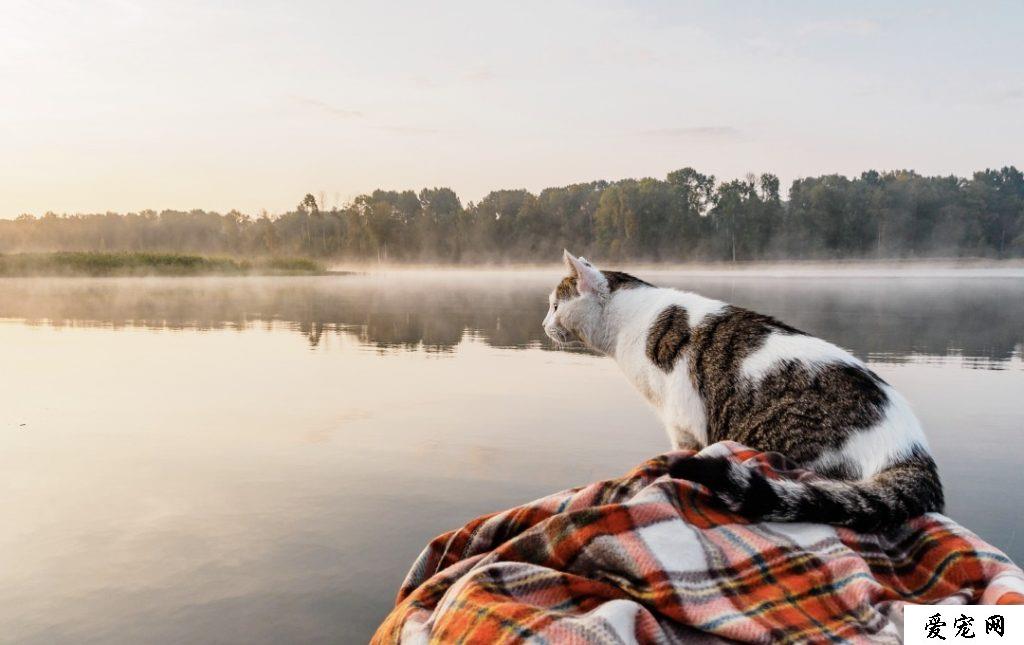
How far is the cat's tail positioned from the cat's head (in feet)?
6.62

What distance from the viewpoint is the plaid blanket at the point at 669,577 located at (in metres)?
1.23

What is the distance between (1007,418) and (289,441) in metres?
4.23

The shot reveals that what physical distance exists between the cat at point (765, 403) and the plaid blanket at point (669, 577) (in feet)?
0.23

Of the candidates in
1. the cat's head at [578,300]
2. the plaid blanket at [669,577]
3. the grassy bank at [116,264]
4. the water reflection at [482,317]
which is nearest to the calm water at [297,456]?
the water reflection at [482,317]

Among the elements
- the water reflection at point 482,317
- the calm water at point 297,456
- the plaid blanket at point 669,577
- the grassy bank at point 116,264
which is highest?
the grassy bank at point 116,264

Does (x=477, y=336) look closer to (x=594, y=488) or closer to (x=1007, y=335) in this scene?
(x=1007, y=335)

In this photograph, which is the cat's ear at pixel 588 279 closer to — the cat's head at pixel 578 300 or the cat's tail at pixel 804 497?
the cat's head at pixel 578 300

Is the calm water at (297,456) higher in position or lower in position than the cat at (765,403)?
lower

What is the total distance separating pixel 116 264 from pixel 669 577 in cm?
3209

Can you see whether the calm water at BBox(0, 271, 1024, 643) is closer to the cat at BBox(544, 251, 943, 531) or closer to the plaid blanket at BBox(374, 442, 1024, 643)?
the cat at BBox(544, 251, 943, 531)

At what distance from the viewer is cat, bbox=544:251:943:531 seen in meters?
1.58

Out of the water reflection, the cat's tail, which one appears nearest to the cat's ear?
the cat's tail

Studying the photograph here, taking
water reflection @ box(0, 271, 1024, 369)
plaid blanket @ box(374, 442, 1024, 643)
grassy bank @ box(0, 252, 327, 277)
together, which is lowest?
water reflection @ box(0, 271, 1024, 369)

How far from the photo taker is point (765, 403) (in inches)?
98.1
